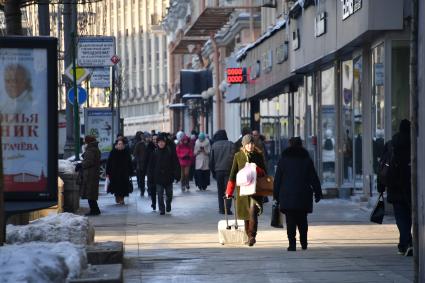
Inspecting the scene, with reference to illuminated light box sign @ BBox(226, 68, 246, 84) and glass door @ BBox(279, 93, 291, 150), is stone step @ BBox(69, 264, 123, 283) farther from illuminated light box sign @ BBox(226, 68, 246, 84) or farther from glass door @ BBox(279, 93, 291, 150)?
illuminated light box sign @ BBox(226, 68, 246, 84)

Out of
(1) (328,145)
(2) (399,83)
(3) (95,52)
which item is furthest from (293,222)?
(1) (328,145)

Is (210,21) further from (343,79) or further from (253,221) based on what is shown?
(253,221)

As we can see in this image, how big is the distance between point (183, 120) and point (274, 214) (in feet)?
225

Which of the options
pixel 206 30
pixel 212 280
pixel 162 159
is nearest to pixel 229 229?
pixel 212 280

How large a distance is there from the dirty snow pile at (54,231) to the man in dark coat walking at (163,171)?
9517 millimetres

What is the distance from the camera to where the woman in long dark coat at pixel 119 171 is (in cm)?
2492

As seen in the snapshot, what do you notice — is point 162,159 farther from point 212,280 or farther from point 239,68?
point 239,68

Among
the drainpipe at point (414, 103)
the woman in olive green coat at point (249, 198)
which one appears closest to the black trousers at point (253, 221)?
the woman in olive green coat at point (249, 198)

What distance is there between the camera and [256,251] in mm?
14781

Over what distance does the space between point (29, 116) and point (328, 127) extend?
17324 millimetres

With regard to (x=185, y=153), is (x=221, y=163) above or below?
above

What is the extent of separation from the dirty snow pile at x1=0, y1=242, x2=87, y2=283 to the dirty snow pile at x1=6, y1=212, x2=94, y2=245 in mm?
1726

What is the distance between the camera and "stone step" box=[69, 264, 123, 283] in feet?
29.7

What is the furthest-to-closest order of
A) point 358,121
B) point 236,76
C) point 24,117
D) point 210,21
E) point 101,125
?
1. point 210,21
2. point 236,76
3. point 101,125
4. point 358,121
5. point 24,117
